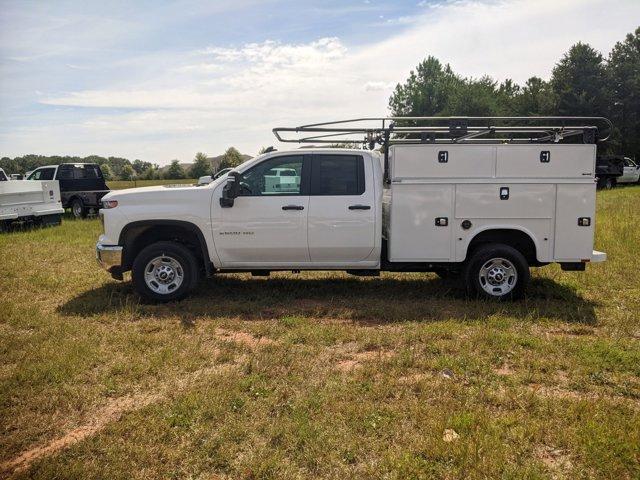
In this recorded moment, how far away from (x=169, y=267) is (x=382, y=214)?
2.78 metres

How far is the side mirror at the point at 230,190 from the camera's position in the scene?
259 inches

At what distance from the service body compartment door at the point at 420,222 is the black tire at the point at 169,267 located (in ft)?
8.26

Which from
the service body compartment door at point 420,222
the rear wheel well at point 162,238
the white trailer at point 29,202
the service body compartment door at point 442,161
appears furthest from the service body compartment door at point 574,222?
the white trailer at point 29,202

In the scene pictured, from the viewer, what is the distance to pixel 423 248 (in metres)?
6.69

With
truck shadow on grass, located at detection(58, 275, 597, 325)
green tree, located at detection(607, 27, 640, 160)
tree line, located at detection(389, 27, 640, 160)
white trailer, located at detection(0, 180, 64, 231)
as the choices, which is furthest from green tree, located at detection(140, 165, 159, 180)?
truck shadow on grass, located at detection(58, 275, 597, 325)

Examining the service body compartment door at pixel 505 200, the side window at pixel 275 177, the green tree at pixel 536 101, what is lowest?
the service body compartment door at pixel 505 200

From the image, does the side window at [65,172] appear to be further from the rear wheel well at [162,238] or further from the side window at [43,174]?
the rear wheel well at [162,238]

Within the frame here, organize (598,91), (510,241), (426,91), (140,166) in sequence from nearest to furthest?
(510,241) → (598,91) → (426,91) → (140,166)

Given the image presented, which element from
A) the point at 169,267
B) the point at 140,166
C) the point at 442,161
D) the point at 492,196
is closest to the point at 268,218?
the point at 169,267

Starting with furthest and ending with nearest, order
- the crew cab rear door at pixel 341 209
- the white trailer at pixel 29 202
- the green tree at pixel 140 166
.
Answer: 1. the green tree at pixel 140 166
2. the white trailer at pixel 29 202
3. the crew cab rear door at pixel 341 209

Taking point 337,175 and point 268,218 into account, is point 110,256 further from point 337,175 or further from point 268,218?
point 337,175

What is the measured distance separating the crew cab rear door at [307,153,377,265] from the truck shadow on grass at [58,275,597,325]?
687 millimetres

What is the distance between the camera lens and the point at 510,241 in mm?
6910

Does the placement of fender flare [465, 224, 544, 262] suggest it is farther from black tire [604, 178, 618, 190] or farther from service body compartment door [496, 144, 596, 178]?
black tire [604, 178, 618, 190]
